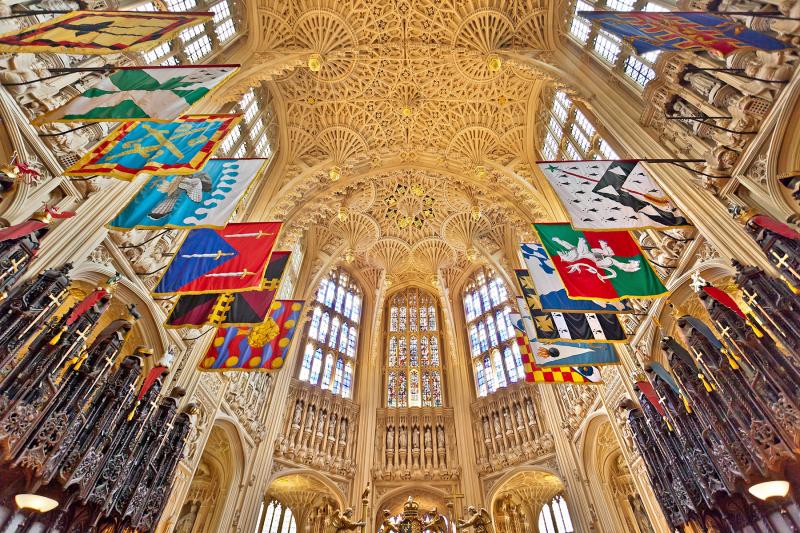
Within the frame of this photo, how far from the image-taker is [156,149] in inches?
307

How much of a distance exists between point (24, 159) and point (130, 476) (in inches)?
288

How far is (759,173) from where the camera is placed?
8.18m

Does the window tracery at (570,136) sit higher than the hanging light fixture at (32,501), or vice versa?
the window tracery at (570,136)

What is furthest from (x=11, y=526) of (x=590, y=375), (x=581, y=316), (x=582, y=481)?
(x=582, y=481)

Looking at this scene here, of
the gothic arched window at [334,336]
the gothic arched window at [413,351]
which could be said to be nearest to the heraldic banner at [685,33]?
the gothic arched window at [413,351]

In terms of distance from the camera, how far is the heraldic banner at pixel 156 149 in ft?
23.3

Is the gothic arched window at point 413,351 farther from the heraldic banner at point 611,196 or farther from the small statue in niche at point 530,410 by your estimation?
the heraldic banner at point 611,196

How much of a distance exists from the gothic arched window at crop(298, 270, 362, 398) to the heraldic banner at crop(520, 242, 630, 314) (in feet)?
45.6

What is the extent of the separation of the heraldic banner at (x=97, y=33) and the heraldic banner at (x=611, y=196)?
8.53 m

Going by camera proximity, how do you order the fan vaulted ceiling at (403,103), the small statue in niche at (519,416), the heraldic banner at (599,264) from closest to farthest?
the heraldic banner at (599,264), the fan vaulted ceiling at (403,103), the small statue in niche at (519,416)

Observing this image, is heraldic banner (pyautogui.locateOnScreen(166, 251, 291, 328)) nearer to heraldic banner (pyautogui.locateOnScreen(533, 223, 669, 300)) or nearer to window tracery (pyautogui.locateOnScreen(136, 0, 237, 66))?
window tracery (pyautogui.locateOnScreen(136, 0, 237, 66))

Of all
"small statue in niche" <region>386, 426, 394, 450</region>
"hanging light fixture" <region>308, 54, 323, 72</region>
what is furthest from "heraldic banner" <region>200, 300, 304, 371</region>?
"small statue in niche" <region>386, 426, 394, 450</region>

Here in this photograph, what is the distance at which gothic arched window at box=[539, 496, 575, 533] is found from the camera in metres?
17.4

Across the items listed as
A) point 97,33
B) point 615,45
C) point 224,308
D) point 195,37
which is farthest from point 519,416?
point 195,37
